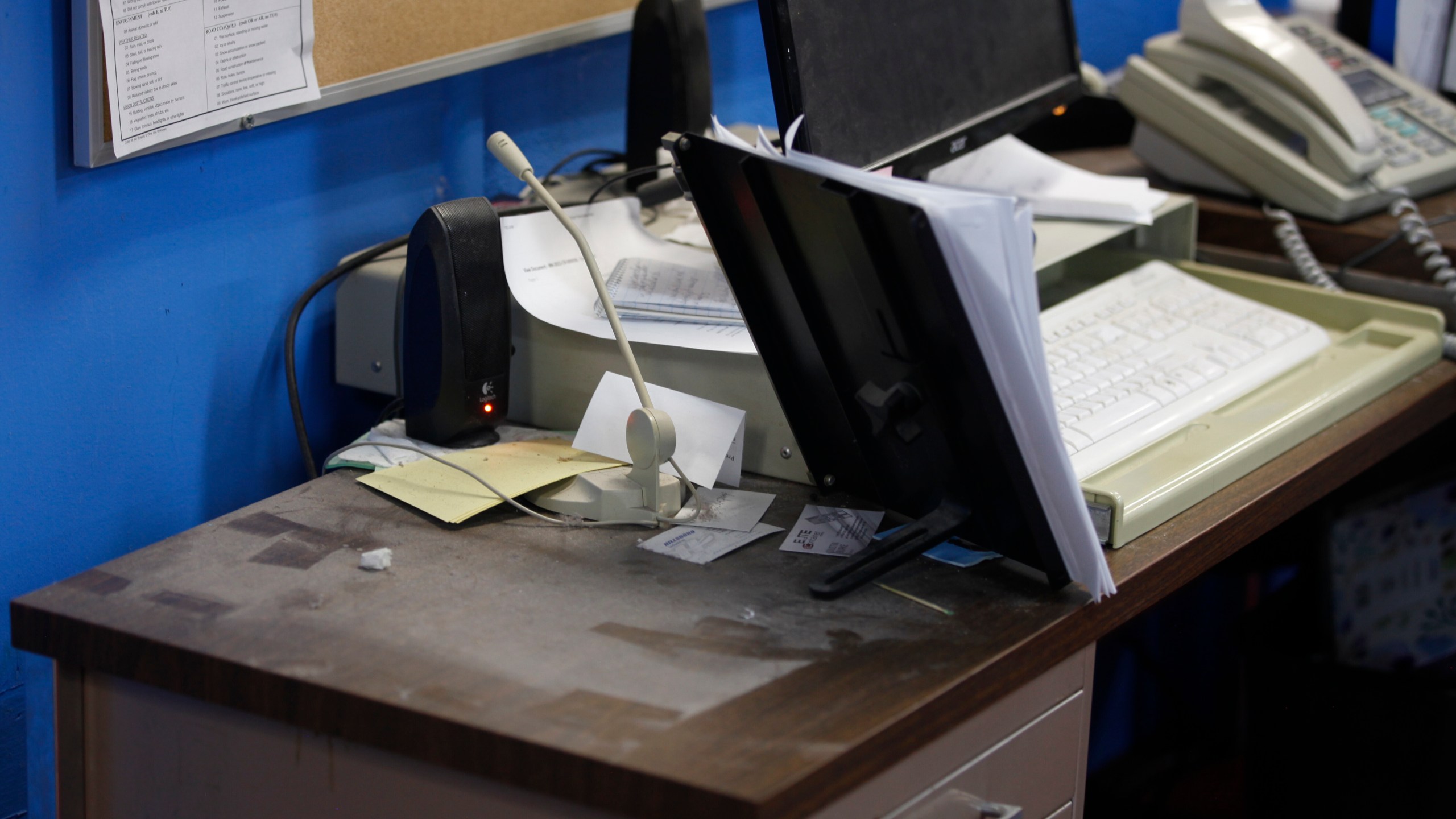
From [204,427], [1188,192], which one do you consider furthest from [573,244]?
[1188,192]

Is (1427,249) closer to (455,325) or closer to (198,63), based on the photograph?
(455,325)

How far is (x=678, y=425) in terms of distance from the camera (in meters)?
0.98

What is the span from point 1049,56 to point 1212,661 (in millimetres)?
1061

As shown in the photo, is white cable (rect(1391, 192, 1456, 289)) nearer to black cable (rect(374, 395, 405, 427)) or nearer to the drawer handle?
the drawer handle

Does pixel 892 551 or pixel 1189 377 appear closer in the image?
pixel 892 551

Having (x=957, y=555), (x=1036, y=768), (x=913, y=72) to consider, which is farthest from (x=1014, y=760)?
(x=913, y=72)

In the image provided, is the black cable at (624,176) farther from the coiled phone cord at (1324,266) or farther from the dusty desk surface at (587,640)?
the coiled phone cord at (1324,266)

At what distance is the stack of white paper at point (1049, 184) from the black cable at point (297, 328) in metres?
0.56

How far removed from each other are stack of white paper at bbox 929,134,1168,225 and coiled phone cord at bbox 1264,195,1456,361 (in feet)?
0.50

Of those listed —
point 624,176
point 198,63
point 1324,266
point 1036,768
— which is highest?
point 198,63

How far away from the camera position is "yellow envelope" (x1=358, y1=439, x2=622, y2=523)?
94 cm

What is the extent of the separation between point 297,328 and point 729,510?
0.46 metres

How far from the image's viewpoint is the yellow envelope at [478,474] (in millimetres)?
937

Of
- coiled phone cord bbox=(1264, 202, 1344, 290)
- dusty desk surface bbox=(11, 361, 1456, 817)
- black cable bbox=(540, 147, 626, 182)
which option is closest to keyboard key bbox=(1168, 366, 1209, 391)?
dusty desk surface bbox=(11, 361, 1456, 817)
